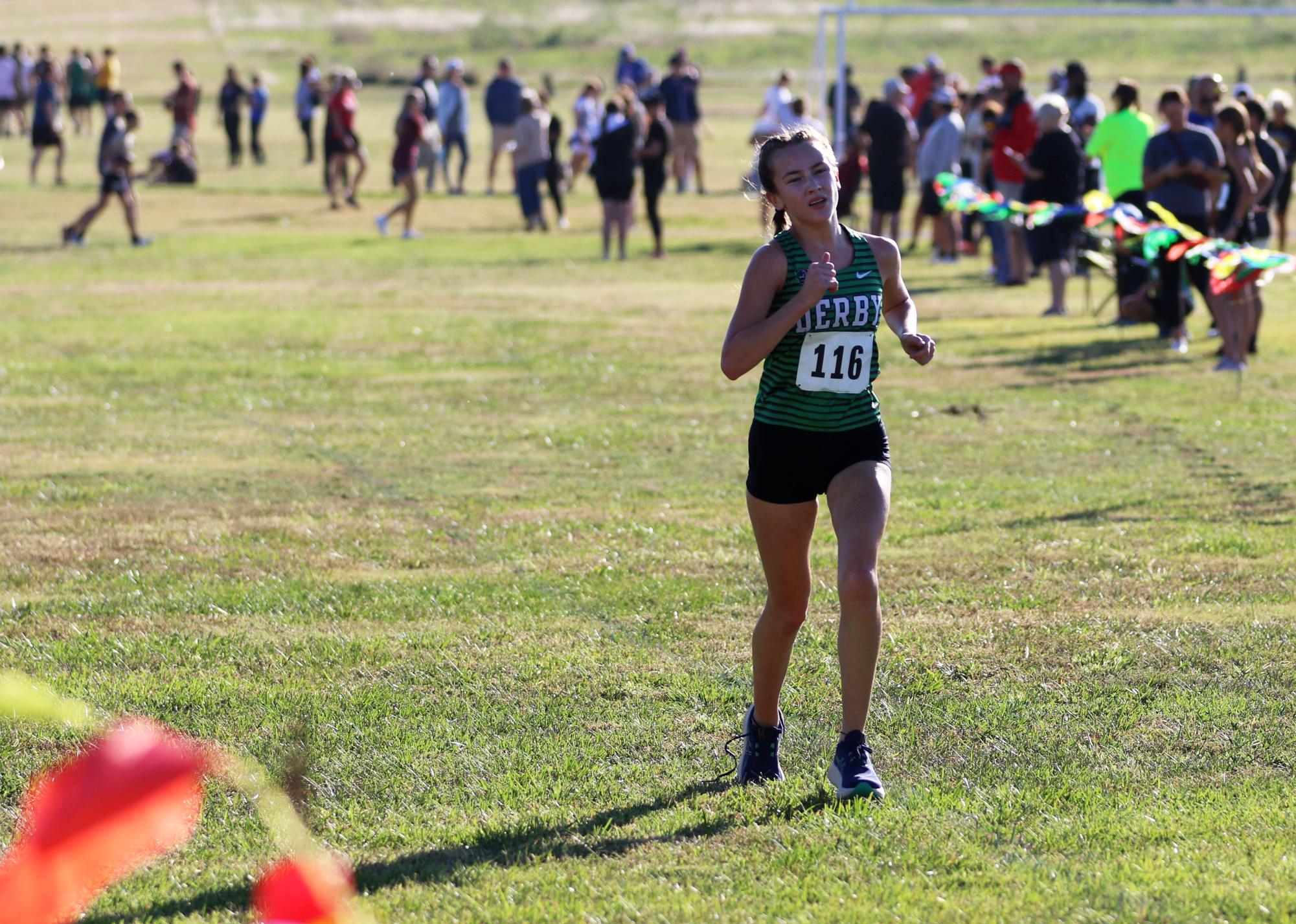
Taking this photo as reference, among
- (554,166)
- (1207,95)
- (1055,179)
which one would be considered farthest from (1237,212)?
(554,166)

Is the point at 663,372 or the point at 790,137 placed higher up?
the point at 790,137

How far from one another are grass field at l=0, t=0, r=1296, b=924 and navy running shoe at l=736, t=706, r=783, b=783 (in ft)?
0.27

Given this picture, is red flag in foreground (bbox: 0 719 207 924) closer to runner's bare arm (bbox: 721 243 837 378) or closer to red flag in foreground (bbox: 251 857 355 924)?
red flag in foreground (bbox: 251 857 355 924)

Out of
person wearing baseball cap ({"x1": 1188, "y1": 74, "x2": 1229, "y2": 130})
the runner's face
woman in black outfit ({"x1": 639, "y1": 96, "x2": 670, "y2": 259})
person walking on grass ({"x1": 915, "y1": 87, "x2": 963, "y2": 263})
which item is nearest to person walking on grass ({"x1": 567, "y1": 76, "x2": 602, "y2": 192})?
woman in black outfit ({"x1": 639, "y1": 96, "x2": 670, "y2": 259})

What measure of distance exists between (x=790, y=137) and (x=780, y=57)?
78940 mm

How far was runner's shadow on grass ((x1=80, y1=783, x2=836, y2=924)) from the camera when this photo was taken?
13.5ft

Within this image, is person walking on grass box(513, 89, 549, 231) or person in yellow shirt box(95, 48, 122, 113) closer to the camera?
person walking on grass box(513, 89, 549, 231)

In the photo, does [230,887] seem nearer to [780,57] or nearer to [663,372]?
[663,372]

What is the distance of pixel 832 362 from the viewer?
15.6 ft

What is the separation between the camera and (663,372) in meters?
13.6

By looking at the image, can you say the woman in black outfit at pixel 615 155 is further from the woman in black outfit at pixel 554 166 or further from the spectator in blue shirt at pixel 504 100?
the spectator in blue shirt at pixel 504 100

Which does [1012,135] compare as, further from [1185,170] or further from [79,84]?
[79,84]

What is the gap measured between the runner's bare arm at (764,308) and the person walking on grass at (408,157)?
19535 millimetres

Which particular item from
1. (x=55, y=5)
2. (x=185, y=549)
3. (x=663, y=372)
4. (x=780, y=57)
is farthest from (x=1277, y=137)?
(x=55, y=5)
